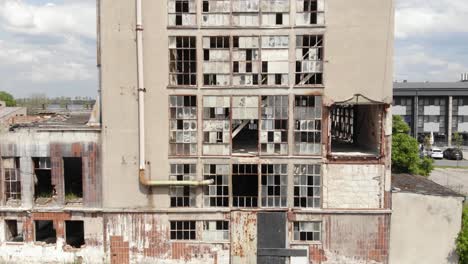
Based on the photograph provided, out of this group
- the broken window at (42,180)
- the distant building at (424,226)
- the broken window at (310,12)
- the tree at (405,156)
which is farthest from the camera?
the tree at (405,156)

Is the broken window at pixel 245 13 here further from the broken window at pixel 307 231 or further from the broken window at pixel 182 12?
the broken window at pixel 307 231

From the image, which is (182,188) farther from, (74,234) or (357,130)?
(357,130)

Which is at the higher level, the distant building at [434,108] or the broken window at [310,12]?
the broken window at [310,12]

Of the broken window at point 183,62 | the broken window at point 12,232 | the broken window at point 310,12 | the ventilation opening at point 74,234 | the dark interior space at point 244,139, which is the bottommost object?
the ventilation opening at point 74,234

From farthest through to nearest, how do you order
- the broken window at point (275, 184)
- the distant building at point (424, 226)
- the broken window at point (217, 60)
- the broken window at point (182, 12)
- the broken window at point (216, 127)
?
the broken window at point (275, 184) < the broken window at point (216, 127) < the broken window at point (217, 60) < the broken window at point (182, 12) < the distant building at point (424, 226)

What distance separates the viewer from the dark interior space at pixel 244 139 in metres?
21.1

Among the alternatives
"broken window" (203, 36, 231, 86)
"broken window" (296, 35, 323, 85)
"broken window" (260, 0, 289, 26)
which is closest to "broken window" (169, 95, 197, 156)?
"broken window" (203, 36, 231, 86)

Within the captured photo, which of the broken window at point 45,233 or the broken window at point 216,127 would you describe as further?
the broken window at point 45,233

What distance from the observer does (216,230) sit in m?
20.3

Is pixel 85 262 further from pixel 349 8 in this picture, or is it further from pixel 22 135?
pixel 349 8

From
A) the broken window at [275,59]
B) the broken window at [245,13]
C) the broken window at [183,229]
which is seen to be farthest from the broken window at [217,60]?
the broken window at [183,229]

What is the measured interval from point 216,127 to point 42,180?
11.8m

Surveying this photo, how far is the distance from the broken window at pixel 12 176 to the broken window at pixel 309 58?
1574 centimetres

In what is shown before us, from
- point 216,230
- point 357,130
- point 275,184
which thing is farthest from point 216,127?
point 357,130
